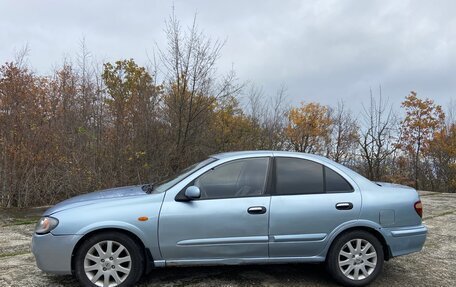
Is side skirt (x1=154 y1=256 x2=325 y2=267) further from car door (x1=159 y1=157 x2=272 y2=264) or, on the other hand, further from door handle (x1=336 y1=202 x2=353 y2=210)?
door handle (x1=336 y1=202 x2=353 y2=210)

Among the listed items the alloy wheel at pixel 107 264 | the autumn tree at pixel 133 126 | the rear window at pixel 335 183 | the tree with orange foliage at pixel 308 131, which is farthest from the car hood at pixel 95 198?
the tree with orange foliage at pixel 308 131

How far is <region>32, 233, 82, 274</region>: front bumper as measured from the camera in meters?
4.06

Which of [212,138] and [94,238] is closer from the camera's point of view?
[94,238]

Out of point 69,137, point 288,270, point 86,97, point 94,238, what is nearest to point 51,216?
point 94,238

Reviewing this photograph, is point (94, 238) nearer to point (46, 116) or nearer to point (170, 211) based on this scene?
point (170, 211)

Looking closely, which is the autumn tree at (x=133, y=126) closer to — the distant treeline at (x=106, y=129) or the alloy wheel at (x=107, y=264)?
the distant treeline at (x=106, y=129)

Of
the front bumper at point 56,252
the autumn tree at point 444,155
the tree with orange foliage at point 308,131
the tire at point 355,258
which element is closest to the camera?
the front bumper at point 56,252

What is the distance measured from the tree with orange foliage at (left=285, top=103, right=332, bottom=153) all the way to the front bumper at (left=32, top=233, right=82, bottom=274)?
15.6m

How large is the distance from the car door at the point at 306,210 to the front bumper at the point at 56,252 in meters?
2.08

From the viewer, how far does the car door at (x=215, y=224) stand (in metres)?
4.21

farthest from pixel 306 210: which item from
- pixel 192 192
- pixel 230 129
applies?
pixel 230 129

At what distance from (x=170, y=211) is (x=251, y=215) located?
86 cm

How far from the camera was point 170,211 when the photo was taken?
167 inches

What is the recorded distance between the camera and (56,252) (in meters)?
4.06
